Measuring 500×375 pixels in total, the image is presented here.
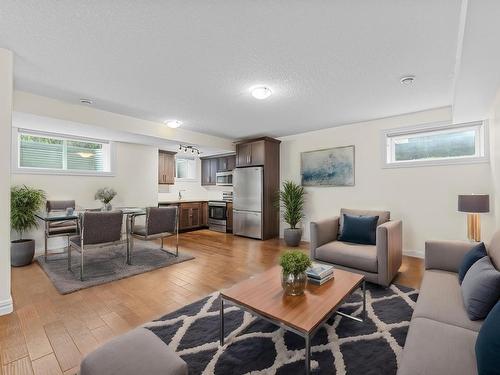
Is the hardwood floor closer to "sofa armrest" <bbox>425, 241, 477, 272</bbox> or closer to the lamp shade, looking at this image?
"sofa armrest" <bbox>425, 241, 477, 272</bbox>

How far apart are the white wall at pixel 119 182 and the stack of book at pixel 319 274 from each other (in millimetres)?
4641

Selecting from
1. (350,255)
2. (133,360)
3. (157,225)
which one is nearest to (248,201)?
(157,225)

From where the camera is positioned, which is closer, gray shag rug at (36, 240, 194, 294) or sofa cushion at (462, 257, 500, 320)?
sofa cushion at (462, 257, 500, 320)

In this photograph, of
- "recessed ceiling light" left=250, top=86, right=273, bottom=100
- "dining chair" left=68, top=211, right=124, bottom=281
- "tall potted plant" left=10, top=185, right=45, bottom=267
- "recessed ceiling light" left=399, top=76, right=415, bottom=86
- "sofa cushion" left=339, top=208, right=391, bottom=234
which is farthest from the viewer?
"tall potted plant" left=10, top=185, right=45, bottom=267

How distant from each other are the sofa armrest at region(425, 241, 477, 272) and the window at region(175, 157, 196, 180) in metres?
6.22

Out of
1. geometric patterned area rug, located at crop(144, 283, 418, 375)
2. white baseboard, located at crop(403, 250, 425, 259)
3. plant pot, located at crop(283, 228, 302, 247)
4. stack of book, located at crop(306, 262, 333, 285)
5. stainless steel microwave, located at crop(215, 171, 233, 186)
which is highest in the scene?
stainless steel microwave, located at crop(215, 171, 233, 186)

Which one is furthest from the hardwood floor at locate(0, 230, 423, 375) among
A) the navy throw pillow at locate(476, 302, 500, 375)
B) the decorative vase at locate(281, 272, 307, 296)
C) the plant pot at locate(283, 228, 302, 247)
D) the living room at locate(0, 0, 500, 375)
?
the navy throw pillow at locate(476, 302, 500, 375)

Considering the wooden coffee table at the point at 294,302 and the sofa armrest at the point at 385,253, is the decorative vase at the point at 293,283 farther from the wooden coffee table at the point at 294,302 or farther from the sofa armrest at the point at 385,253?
the sofa armrest at the point at 385,253

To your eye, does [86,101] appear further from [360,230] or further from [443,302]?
[443,302]

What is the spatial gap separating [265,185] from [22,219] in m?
4.15

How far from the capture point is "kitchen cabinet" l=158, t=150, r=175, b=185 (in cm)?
620

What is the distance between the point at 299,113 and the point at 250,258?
2521 millimetres

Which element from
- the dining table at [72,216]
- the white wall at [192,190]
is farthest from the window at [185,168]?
the dining table at [72,216]

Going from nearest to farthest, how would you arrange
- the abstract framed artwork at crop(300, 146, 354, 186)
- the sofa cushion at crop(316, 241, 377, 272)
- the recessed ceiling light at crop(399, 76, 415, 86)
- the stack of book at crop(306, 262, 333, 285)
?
the stack of book at crop(306, 262, 333, 285) < the recessed ceiling light at crop(399, 76, 415, 86) < the sofa cushion at crop(316, 241, 377, 272) < the abstract framed artwork at crop(300, 146, 354, 186)
